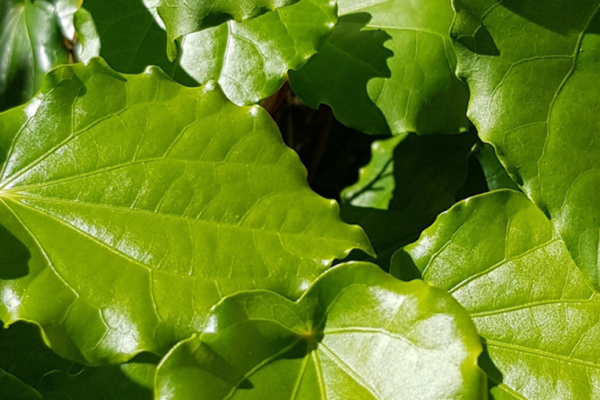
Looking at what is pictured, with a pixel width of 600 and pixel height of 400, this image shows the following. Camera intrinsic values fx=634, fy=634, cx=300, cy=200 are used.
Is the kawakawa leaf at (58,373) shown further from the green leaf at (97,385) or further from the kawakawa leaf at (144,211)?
the kawakawa leaf at (144,211)

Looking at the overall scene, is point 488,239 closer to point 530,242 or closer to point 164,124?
point 530,242

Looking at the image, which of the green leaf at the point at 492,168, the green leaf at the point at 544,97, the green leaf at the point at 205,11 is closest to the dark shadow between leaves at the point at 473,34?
the green leaf at the point at 544,97

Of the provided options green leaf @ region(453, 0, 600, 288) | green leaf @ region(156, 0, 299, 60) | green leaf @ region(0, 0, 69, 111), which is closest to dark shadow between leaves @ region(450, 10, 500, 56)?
green leaf @ region(453, 0, 600, 288)

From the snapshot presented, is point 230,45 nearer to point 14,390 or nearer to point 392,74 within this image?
point 392,74

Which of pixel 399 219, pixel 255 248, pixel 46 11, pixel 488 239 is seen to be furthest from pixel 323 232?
pixel 46 11

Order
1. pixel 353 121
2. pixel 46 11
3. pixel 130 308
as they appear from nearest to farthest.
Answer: pixel 130 308 → pixel 353 121 → pixel 46 11

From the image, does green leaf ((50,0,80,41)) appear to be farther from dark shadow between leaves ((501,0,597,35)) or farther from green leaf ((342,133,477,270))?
dark shadow between leaves ((501,0,597,35))
